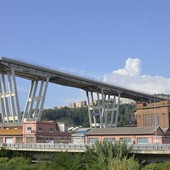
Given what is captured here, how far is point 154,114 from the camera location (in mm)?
111812

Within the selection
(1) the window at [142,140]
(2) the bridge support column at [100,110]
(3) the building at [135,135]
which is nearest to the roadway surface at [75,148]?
(3) the building at [135,135]

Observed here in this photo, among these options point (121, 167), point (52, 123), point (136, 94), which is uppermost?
point (136, 94)

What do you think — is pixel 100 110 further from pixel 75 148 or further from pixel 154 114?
pixel 75 148

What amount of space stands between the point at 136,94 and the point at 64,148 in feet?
257

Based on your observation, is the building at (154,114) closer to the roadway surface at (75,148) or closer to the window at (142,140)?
the window at (142,140)

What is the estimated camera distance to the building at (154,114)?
109025mm

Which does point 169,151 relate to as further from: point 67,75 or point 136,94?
point 136,94

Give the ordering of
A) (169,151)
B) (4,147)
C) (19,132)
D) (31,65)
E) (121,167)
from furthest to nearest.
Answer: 1. (31,65)
2. (19,132)
3. (4,147)
4. (169,151)
5. (121,167)

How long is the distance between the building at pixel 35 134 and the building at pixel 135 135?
6.01 meters

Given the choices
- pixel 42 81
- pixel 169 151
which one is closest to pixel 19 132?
pixel 42 81

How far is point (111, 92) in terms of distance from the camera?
114 metres

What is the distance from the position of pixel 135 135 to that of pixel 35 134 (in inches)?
720

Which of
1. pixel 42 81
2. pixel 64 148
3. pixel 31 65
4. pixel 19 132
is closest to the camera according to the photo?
pixel 64 148

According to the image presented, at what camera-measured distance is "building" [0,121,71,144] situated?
2532 inches
